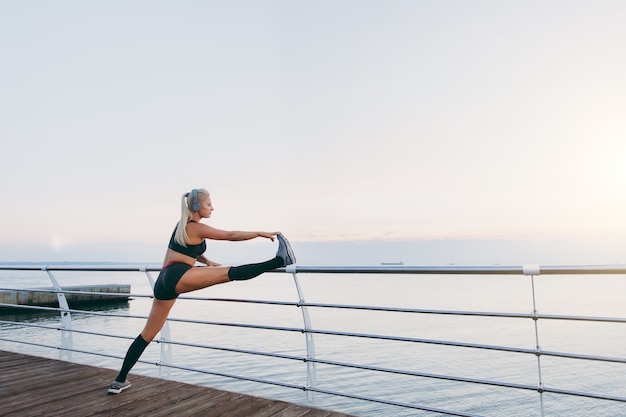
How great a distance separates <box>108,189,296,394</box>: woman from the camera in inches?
139

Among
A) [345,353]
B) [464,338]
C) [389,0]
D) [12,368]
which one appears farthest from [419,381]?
[389,0]

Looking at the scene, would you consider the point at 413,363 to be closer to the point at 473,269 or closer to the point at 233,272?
the point at 233,272

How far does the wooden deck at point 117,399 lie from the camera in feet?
11.3

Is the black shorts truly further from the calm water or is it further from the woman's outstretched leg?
the calm water

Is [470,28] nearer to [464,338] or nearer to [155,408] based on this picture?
[464,338]

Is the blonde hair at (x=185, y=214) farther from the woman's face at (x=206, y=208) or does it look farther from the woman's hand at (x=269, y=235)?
the woman's hand at (x=269, y=235)

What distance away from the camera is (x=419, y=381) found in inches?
557

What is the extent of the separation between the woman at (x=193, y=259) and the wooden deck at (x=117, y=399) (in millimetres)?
670

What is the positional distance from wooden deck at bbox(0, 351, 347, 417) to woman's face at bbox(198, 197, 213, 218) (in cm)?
151

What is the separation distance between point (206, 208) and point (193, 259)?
0.45m

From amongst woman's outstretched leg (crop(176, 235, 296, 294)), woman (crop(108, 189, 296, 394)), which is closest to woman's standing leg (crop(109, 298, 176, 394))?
woman (crop(108, 189, 296, 394))

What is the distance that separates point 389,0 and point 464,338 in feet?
52.6

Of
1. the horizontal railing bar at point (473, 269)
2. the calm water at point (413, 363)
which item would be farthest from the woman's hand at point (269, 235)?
the calm water at point (413, 363)

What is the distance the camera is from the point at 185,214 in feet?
12.2
